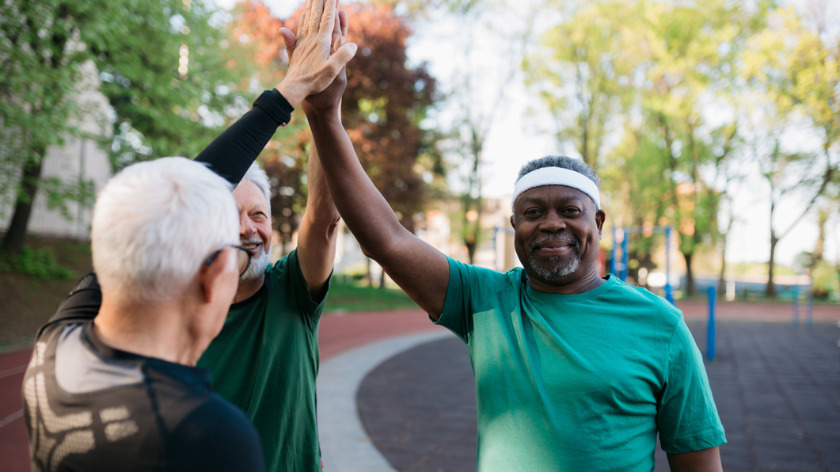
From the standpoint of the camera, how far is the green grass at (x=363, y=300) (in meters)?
18.4

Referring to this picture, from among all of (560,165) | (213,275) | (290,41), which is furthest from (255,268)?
(560,165)

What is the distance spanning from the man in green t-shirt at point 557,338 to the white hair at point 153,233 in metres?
0.70

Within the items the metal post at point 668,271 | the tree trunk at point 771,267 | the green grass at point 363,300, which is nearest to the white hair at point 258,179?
the metal post at point 668,271

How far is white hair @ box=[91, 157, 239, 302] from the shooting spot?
0.99 metres

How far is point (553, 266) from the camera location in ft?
6.03

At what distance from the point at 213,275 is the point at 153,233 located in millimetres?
127

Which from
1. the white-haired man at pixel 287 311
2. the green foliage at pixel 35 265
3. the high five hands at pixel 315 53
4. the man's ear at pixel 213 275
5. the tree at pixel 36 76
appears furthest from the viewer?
the green foliage at pixel 35 265

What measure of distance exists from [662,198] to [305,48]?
29.6 metres

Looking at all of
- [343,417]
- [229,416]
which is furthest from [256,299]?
[343,417]

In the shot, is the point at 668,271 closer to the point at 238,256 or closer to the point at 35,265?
the point at 238,256

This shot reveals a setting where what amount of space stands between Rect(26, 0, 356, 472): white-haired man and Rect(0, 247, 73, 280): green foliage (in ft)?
39.4

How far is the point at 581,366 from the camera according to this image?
5.45ft

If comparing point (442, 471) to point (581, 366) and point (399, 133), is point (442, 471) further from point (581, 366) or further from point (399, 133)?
point (399, 133)

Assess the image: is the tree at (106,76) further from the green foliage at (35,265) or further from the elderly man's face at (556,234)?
the elderly man's face at (556,234)
